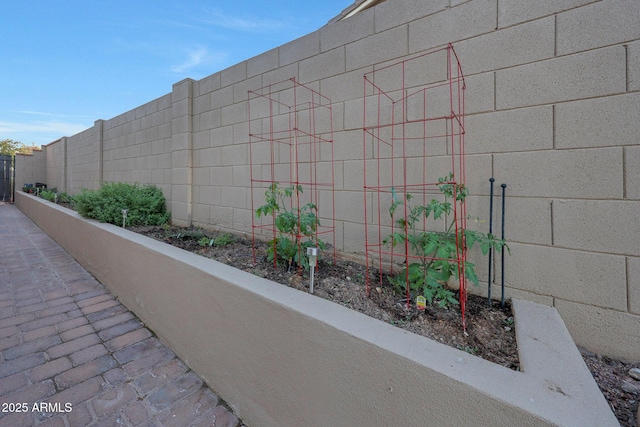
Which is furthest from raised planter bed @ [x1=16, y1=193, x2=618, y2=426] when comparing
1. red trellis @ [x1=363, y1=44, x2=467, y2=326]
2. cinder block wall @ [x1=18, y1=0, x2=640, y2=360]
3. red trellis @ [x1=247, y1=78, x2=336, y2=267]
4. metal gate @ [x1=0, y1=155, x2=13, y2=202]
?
metal gate @ [x1=0, y1=155, x2=13, y2=202]

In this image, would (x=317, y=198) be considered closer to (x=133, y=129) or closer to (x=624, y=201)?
(x=624, y=201)

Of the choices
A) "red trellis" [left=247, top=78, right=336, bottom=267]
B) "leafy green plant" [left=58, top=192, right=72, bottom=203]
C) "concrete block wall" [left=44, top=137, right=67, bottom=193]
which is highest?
"concrete block wall" [left=44, top=137, right=67, bottom=193]

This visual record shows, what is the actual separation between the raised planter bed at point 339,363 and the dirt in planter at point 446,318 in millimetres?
115

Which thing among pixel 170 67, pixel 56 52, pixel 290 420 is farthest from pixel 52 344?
pixel 56 52

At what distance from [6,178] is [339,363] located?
1678 centimetres

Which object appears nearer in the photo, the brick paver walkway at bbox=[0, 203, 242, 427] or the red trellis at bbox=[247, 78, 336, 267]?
the brick paver walkway at bbox=[0, 203, 242, 427]

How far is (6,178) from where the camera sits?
11391mm

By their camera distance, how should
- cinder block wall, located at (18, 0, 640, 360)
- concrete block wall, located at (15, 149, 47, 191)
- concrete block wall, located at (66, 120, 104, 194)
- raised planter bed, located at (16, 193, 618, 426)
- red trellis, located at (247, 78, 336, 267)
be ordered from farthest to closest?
1. concrete block wall, located at (15, 149, 47, 191)
2. concrete block wall, located at (66, 120, 104, 194)
3. red trellis, located at (247, 78, 336, 267)
4. cinder block wall, located at (18, 0, 640, 360)
5. raised planter bed, located at (16, 193, 618, 426)

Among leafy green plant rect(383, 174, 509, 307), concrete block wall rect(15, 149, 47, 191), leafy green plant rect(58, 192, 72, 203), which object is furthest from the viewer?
concrete block wall rect(15, 149, 47, 191)

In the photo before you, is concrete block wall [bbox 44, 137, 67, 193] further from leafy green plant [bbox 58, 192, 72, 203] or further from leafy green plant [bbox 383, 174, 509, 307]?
leafy green plant [bbox 383, 174, 509, 307]

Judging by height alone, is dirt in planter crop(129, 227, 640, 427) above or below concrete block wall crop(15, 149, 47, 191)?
below

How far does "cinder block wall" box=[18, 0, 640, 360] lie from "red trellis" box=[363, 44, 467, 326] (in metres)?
0.07

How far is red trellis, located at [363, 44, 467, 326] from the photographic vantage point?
1751mm

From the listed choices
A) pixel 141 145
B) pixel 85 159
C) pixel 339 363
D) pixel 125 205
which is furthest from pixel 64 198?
pixel 339 363
